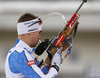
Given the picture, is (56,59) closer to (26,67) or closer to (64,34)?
(64,34)

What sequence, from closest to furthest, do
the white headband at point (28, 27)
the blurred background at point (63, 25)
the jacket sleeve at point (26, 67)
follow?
1. the jacket sleeve at point (26, 67)
2. the white headband at point (28, 27)
3. the blurred background at point (63, 25)

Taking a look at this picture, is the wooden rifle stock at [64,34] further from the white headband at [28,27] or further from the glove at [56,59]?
the white headband at [28,27]

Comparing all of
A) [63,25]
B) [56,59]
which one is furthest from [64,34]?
[63,25]

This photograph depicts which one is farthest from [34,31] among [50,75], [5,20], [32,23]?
[5,20]

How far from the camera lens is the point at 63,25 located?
896 centimetres

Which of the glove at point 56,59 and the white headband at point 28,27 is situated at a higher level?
the white headband at point 28,27

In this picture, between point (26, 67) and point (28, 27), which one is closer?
point (26, 67)

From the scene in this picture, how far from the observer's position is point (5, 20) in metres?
9.11

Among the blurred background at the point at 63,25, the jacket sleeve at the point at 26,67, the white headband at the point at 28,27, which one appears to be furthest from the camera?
the blurred background at the point at 63,25

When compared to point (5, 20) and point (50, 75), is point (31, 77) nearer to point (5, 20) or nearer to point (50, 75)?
point (50, 75)

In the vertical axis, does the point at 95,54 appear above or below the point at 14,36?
below

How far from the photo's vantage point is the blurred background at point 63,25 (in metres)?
8.96

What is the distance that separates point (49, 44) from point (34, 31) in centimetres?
23

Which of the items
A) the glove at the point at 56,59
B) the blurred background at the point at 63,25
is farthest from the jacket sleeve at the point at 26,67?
the blurred background at the point at 63,25
